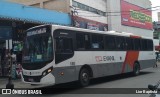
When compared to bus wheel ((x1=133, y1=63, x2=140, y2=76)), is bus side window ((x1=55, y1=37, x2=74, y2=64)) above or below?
above

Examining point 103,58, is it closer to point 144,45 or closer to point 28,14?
point 144,45

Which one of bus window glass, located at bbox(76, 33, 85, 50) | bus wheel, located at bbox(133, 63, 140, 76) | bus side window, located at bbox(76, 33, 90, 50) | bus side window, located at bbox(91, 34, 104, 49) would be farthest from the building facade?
bus window glass, located at bbox(76, 33, 85, 50)

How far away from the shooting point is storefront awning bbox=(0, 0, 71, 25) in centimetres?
2034

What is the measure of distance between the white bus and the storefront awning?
6.55m

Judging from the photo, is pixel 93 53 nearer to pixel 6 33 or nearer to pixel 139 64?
pixel 139 64

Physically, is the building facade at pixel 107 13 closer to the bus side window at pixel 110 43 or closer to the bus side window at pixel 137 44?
the bus side window at pixel 137 44

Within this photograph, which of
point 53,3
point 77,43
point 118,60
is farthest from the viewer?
point 53,3

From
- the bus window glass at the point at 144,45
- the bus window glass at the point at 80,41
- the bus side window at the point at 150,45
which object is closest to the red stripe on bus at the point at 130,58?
the bus window glass at the point at 144,45

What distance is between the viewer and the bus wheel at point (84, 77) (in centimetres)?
1493

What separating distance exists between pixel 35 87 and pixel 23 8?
26.1 ft

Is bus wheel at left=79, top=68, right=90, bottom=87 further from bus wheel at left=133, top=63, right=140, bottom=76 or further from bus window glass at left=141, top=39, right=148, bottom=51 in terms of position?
bus window glass at left=141, top=39, right=148, bottom=51

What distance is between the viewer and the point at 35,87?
16094 millimetres

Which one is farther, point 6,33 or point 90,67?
point 6,33

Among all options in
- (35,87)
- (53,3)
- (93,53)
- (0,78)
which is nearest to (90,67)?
(93,53)
